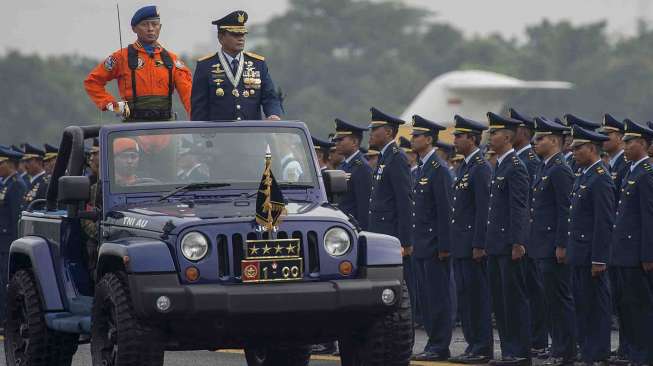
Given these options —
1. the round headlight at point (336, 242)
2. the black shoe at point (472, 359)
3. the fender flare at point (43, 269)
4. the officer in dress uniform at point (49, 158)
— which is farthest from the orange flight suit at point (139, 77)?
the officer in dress uniform at point (49, 158)

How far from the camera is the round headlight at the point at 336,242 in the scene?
1052 cm

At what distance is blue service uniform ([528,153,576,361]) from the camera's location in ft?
45.0

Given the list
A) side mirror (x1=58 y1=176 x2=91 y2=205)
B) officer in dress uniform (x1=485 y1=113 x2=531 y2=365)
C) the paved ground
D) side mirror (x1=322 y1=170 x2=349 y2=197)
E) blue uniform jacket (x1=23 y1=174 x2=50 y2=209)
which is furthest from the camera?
blue uniform jacket (x1=23 y1=174 x2=50 y2=209)

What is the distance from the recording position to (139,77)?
13477 mm

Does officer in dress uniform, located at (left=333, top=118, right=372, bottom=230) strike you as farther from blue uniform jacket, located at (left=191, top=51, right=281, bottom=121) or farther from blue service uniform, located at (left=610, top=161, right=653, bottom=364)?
blue service uniform, located at (left=610, top=161, right=653, bottom=364)

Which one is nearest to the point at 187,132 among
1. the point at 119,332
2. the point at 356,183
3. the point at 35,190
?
the point at 119,332

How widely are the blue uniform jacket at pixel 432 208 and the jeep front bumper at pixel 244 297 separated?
197 inches

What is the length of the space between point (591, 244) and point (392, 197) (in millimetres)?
3023

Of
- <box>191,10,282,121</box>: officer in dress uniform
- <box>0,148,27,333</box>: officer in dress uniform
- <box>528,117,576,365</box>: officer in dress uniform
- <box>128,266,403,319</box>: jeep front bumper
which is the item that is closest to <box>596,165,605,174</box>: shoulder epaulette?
<box>528,117,576,365</box>: officer in dress uniform

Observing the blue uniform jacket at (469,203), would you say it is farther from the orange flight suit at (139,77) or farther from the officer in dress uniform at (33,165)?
the officer in dress uniform at (33,165)

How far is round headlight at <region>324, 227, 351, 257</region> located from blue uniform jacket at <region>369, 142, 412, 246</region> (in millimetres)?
5266

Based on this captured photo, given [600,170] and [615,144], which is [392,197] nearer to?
[615,144]

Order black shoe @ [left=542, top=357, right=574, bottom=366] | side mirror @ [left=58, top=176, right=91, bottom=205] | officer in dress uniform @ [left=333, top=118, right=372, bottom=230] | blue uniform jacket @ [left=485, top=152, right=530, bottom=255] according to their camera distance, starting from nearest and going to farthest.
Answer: side mirror @ [left=58, top=176, right=91, bottom=205] → black shoe @ [left=542, top=357, right=574, bottom=366] → blue uniform jacket @ [left=485, top=152, right=530, bottom=255] → officer in dress uniform @ [left=333, top=118, right=372, bottom=230]

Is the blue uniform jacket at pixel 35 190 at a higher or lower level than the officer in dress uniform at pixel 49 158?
lower
